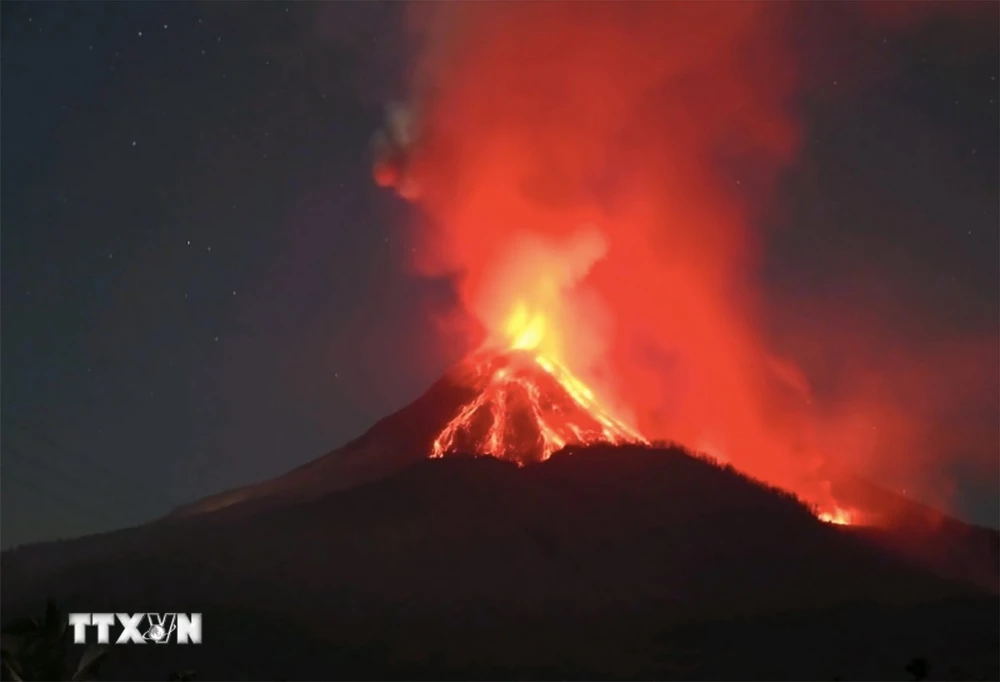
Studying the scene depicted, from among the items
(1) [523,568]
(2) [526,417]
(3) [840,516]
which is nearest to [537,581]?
(1) [523,568]

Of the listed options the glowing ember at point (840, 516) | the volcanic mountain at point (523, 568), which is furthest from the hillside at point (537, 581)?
the glowing ember at point (840, 516)

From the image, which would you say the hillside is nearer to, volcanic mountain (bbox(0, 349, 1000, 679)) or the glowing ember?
volcanic mountain (bbox(0, 349, 1000, 679))

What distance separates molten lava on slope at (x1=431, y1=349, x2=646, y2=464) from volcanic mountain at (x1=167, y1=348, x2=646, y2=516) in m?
0.12

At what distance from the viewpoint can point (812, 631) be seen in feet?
388

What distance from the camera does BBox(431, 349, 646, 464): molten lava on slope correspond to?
149250 millimetres

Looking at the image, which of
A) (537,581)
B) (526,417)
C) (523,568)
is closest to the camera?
(537,581)

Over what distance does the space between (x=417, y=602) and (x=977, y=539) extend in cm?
7675

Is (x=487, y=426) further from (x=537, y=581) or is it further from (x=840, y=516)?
(x=840, y=516)

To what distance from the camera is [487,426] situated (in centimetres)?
15212

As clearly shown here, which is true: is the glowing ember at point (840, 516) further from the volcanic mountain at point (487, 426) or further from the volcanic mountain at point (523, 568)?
the volcanic mountain at point (487, 426)

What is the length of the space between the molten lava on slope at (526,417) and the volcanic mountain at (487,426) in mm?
118

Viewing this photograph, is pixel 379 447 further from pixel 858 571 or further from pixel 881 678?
pixel 881 678

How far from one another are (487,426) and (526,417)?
195 inches

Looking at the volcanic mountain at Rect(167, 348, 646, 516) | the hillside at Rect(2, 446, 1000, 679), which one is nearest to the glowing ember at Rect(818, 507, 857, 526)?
the hillside at Rect(2, 446, 1000, 679)
